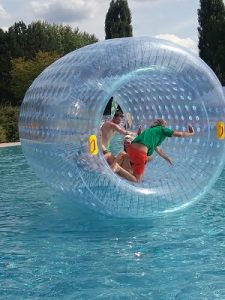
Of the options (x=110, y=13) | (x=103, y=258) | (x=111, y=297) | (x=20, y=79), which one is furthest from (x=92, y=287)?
(x=110, y=13)

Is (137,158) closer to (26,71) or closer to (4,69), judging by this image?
(26,71)

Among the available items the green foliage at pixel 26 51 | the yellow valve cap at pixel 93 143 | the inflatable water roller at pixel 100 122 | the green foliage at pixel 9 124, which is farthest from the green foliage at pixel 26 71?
the yellow valve cap at pixel 93 143

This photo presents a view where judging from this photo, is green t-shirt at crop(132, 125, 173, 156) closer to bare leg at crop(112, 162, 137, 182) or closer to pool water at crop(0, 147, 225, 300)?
bare leg at crop(112, 162, 137, 182)

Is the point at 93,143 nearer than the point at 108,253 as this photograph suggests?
No

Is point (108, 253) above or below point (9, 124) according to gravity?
below

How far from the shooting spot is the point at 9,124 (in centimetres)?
2017

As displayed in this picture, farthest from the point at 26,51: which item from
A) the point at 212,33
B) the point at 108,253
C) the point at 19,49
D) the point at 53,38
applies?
the point at 108,253

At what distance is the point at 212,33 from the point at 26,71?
12.7 metres

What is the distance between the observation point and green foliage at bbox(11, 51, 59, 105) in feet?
107

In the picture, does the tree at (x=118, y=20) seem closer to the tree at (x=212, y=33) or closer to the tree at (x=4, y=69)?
the tree at (x=212, y=33)

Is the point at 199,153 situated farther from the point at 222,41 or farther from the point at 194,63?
the point at 222,41

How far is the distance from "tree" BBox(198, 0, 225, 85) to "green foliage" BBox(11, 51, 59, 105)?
1022 cm

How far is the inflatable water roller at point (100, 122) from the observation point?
6043 mm

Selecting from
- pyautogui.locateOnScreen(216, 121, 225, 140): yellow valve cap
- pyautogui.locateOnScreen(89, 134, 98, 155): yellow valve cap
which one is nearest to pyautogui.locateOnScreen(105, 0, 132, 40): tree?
pyautogui.locateOnScreen(216, 121, 225, 140): yellow valve cap
